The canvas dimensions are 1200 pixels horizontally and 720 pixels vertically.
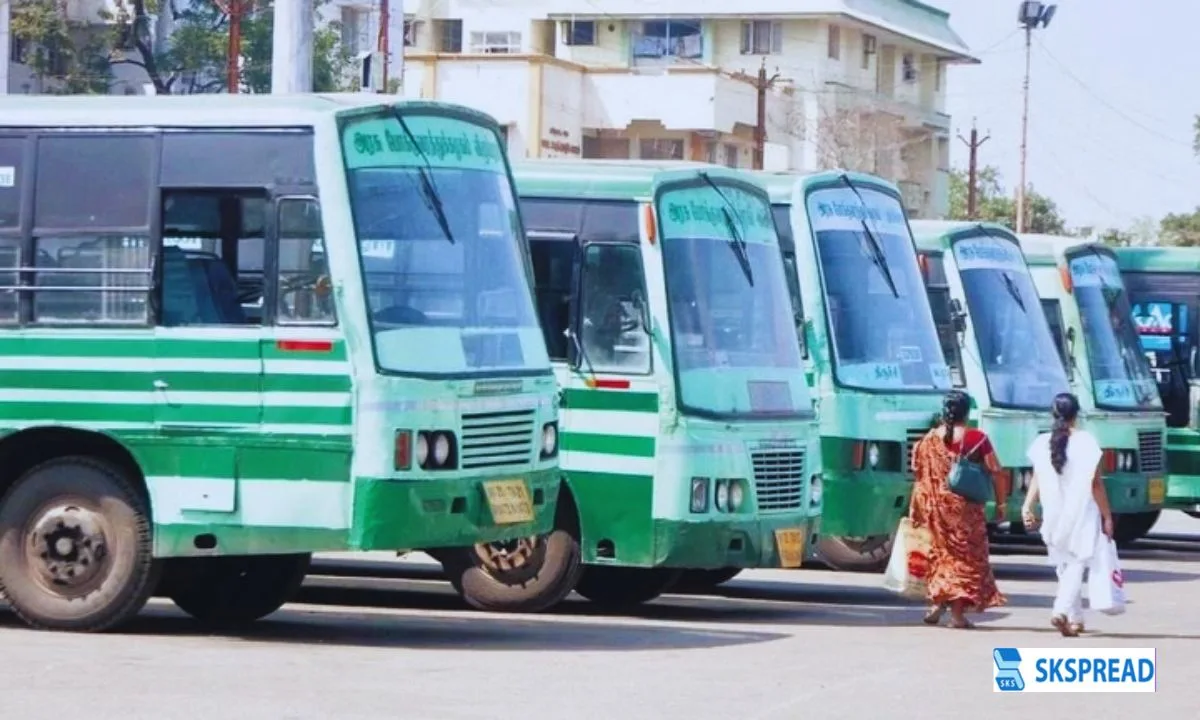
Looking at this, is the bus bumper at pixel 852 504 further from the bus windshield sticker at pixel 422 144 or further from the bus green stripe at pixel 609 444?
the bus windshield sticker at pixel 422 144

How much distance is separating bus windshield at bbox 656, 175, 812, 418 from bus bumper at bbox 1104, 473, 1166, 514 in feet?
22.6

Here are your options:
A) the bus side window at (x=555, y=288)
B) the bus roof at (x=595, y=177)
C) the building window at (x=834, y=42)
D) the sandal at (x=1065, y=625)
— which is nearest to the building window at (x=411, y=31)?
the building window at (x=834, y=42)

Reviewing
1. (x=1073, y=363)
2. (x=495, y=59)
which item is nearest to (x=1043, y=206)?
(x=495, y=59)

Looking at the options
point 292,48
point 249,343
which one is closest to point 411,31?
point 292,48

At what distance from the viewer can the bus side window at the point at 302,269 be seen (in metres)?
12.5

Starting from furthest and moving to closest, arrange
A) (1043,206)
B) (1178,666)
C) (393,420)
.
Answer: (1043,206), (1178,666), (393,420)

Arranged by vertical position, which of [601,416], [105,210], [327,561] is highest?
[105,210]

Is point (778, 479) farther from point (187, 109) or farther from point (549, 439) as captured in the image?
point (187, 109)

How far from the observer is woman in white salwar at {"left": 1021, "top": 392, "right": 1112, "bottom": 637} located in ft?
48.8

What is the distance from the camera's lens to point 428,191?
12961 millimetres

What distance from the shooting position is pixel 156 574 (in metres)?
13.0

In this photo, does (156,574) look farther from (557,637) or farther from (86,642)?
(557,637)

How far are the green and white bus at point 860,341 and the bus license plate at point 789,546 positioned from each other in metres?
1.46

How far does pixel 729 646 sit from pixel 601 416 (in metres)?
2.05
